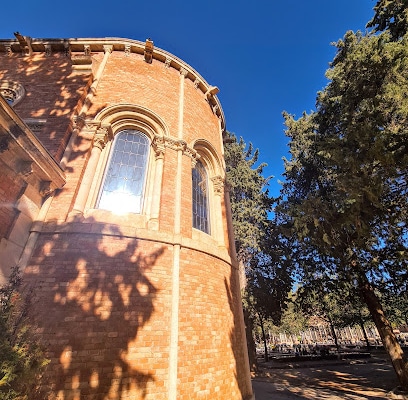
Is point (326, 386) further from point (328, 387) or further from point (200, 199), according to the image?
point (200, 199)

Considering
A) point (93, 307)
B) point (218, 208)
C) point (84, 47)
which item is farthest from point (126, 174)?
point (84, 47)

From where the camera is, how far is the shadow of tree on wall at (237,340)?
591cm

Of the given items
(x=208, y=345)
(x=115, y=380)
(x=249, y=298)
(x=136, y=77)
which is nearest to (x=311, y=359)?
(x=249, y=298)

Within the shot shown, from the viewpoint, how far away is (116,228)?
17.4 ft

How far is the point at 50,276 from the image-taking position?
180 inches

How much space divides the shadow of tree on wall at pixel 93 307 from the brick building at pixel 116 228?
2cm

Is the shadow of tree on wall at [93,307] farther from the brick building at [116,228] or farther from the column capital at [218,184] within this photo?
the column capital at [218,184]

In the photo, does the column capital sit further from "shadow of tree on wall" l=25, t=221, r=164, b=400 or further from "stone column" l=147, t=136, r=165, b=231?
"shadow of tree on wall" l=25, t=221, r=164, b=400

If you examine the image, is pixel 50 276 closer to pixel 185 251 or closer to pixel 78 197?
pixel 78 197

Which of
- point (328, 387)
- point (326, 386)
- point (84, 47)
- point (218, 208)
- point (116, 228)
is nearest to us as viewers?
point (116, 228)

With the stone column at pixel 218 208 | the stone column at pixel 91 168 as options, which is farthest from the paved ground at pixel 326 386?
the stone column at pixel 91 168

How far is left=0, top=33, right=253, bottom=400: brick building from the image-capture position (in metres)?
4.26

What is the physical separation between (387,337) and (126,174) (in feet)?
44.5

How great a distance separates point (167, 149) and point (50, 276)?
14.7 feet
